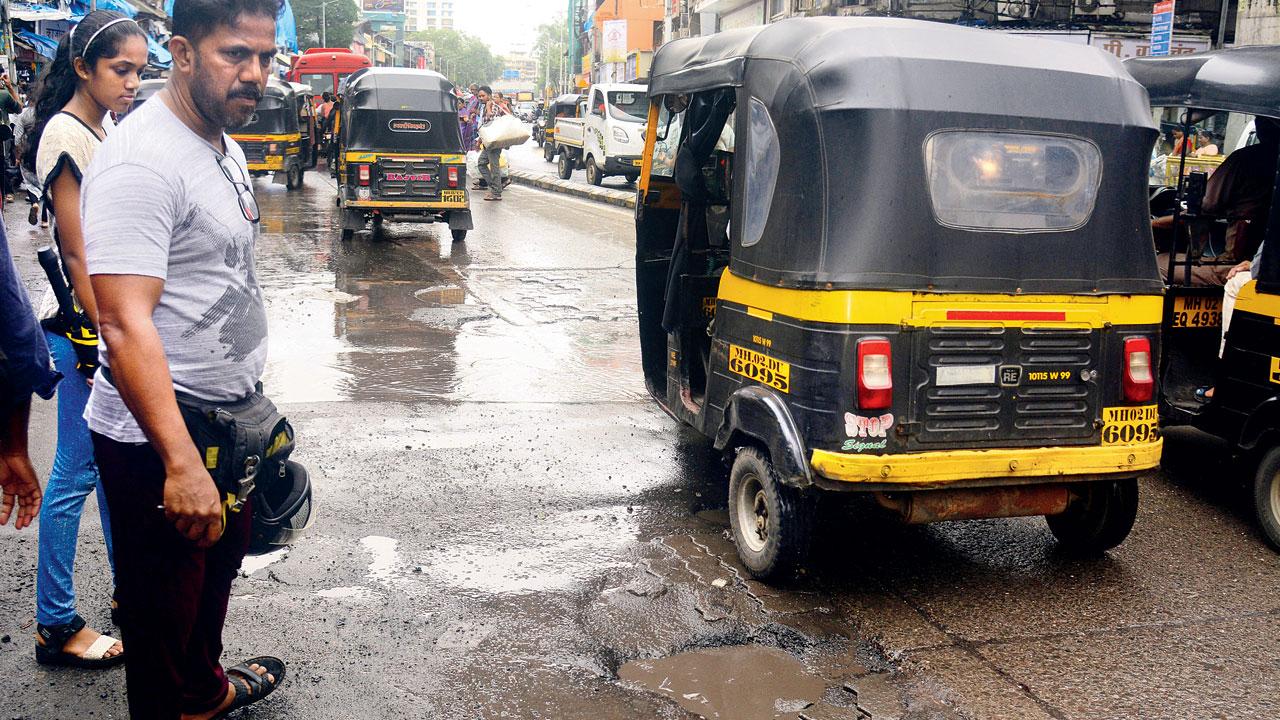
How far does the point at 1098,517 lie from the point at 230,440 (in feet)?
12.0

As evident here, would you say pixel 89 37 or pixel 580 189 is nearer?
pixel 89 37

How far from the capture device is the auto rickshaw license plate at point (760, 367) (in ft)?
14.2

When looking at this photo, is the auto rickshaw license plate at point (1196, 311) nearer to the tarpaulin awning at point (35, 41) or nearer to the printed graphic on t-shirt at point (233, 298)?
the printed graphic on t-shirt at point (233, 298)

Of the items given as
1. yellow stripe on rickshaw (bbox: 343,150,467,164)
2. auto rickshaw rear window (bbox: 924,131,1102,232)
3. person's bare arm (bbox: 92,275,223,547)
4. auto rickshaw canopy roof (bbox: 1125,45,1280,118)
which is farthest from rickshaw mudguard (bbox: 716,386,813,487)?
yellow stripe on rickshaw (bbox: 343,150,467,164)

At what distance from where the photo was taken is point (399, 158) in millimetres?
15211

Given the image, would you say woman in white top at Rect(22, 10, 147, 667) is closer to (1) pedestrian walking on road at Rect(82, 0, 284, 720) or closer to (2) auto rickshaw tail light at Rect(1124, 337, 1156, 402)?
(1) pedestrian walking on road at Rect(82, 0, 284, 720)

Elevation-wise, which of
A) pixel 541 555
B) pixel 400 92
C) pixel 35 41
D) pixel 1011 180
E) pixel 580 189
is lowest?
pixel 541 555

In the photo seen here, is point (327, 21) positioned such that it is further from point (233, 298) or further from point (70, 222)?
point (233, 298)

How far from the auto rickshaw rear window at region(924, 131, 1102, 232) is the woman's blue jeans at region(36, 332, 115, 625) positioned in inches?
121

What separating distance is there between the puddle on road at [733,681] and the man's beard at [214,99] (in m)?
2.15

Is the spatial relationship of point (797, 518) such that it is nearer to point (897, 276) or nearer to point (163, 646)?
point (897, 276)

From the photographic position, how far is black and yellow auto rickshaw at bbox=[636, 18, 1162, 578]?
13.5 feet

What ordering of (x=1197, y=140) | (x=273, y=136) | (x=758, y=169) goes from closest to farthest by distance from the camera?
(x=758, y=169) < (x=1197, y=140) < (x=273, y=136)

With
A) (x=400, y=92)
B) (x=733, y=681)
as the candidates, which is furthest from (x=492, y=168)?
(x=733, y=681)
